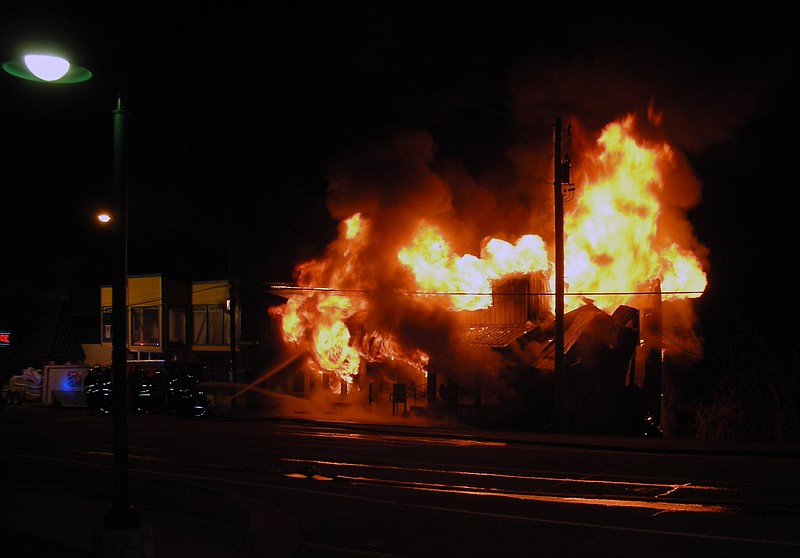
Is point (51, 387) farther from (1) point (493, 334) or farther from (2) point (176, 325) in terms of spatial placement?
(1) point (493, 334)

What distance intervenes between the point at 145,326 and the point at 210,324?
5.89 metres

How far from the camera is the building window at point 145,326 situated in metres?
47.2

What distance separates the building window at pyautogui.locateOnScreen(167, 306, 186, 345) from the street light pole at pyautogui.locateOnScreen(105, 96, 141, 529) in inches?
1525

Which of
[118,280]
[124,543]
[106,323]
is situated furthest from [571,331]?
[106,323]

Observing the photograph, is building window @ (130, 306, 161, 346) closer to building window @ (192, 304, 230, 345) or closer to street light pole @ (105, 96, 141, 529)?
building window @ (192, 304, 230, 345)

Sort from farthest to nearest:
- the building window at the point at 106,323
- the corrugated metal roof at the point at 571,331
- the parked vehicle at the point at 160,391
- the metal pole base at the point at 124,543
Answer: the building window at the point at 106,323 < the parked vehicle at the point at 160,391 < the corrugated metal roof at the point at 571,331 < the metal pole base at the point at 124,543

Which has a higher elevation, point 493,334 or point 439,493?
point 493,334

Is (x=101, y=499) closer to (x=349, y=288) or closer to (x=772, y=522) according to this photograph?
(x=772, y=522)

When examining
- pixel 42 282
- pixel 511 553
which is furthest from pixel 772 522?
pixel 42 282

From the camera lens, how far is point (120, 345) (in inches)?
298

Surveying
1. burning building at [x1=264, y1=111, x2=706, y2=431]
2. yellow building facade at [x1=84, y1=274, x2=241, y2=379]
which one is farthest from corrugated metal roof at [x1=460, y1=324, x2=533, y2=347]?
yellow building facade at [x1=84, y1=274, x2=241, y2=379]

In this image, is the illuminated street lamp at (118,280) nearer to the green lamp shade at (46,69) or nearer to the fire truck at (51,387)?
the green lamp shade at (46,69)

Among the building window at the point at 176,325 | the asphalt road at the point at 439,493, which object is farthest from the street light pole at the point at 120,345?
the building window at the point at 176,325

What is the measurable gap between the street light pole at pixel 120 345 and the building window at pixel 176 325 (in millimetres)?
38724
